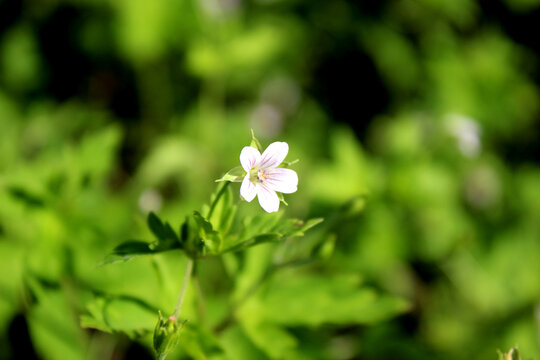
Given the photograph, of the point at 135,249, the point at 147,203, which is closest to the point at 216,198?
the point at 135,249

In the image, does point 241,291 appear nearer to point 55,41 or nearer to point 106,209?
point 106,209

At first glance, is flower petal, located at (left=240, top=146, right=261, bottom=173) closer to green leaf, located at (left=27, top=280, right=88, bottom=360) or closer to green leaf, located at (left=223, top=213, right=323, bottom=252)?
green leaf, located at (left=223, top=213, right=323, bottom=252)

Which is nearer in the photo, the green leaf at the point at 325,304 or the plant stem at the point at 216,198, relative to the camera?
the plant stem at the point at 216,198

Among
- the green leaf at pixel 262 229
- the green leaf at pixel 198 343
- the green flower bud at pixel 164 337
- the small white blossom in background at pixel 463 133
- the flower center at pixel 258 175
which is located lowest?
the green flower bud at pixel 164 337

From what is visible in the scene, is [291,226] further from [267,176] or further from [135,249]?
[135,249]

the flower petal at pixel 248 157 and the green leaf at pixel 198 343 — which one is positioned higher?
the flower petal at pixel 248 157

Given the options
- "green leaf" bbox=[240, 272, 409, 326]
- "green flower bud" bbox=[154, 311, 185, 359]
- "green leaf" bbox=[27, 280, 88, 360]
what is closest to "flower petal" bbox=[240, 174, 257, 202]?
"green flower bud" bbox=[154, 311, 185, 359]

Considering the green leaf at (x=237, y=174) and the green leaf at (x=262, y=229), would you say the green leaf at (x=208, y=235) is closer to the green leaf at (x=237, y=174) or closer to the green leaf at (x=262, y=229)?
the green leaf at (x=262, y=229)

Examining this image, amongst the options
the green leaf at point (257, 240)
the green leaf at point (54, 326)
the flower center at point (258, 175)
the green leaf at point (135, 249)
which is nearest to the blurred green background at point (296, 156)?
the green leaf at point (54, 326)
